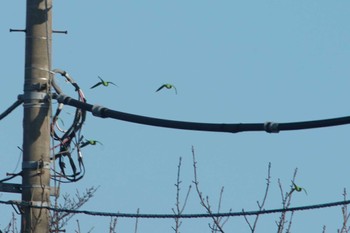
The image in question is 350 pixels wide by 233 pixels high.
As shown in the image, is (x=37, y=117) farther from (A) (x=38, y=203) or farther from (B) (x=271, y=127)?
(B) (x=271, y=127)

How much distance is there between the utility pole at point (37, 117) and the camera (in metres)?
10.8

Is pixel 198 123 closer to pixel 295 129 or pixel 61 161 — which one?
pixel 295 129

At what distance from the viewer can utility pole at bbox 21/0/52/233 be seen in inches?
425

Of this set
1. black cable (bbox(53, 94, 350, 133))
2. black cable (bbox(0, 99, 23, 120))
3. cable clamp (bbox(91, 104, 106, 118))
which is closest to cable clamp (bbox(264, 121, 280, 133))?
black cable (bbox(53, 94, 350, 133))

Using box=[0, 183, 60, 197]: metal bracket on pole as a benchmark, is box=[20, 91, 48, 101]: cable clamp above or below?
above

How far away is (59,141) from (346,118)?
4059mm

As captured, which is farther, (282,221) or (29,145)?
(282,221)

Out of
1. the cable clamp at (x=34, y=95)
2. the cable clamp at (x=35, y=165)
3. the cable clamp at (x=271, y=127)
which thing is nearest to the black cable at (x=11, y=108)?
the cable clamp at (x=34, y=95)

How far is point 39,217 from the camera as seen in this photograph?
1070 centimetres

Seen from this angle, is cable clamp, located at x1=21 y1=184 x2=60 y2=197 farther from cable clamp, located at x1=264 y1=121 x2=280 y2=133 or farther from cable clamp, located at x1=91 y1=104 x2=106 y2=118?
cable clamp, located at x1=264 y1=121 x2=280 y2=133

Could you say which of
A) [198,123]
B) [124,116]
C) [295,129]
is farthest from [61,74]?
[295,129]

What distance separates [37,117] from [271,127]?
284 cm

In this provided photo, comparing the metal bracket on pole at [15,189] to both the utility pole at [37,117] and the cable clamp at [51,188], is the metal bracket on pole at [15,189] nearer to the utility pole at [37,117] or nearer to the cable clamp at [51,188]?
the cable clamp at [51,188]

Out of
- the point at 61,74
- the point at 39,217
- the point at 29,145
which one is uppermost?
the point at 61,74
